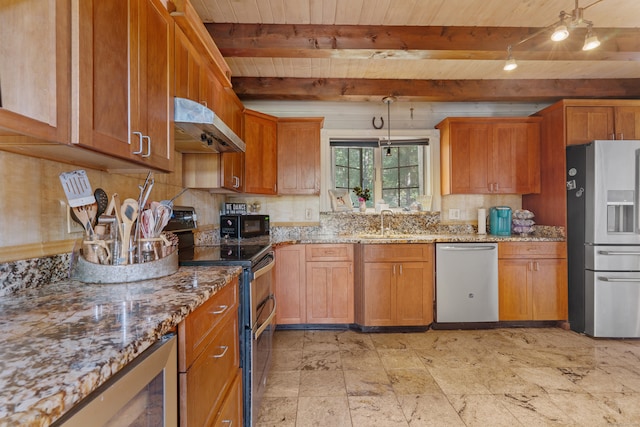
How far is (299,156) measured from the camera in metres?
3.27

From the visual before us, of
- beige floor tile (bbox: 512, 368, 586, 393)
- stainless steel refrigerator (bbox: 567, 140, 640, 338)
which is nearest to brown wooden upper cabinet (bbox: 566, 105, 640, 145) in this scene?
stainless steel refrigerator (bbox: 567, 140, 640, 338)

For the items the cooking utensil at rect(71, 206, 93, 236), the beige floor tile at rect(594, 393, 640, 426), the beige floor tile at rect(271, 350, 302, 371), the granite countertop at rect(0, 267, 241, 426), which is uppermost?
the cooking utensil at rect(71, 206, 93, 236)

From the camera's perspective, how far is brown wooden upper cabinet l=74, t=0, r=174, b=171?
92cm

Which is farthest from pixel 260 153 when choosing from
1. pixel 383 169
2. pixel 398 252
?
pixel 398 252

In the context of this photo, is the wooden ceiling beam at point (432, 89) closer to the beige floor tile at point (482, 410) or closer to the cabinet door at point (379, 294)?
the cabinet door at point (379, 294)

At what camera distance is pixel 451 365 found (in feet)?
7.51

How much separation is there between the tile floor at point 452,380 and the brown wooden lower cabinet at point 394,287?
0.54 feet

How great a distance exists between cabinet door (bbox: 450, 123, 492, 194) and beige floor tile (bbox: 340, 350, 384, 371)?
1992 millimetres

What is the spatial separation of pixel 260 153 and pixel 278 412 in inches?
89.5

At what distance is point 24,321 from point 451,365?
8.14ft

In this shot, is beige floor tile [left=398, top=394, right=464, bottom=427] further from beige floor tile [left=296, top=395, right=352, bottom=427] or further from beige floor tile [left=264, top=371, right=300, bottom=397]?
beige floor tile [left=264, top=371, right=300, bottom=397]

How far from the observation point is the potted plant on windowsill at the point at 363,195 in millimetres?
3587

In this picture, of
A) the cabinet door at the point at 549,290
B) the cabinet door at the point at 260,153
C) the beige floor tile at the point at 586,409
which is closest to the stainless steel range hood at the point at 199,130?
the cabinet door at the point at 260,153

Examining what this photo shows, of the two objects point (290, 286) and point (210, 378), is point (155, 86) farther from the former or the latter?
point (290, 286)
